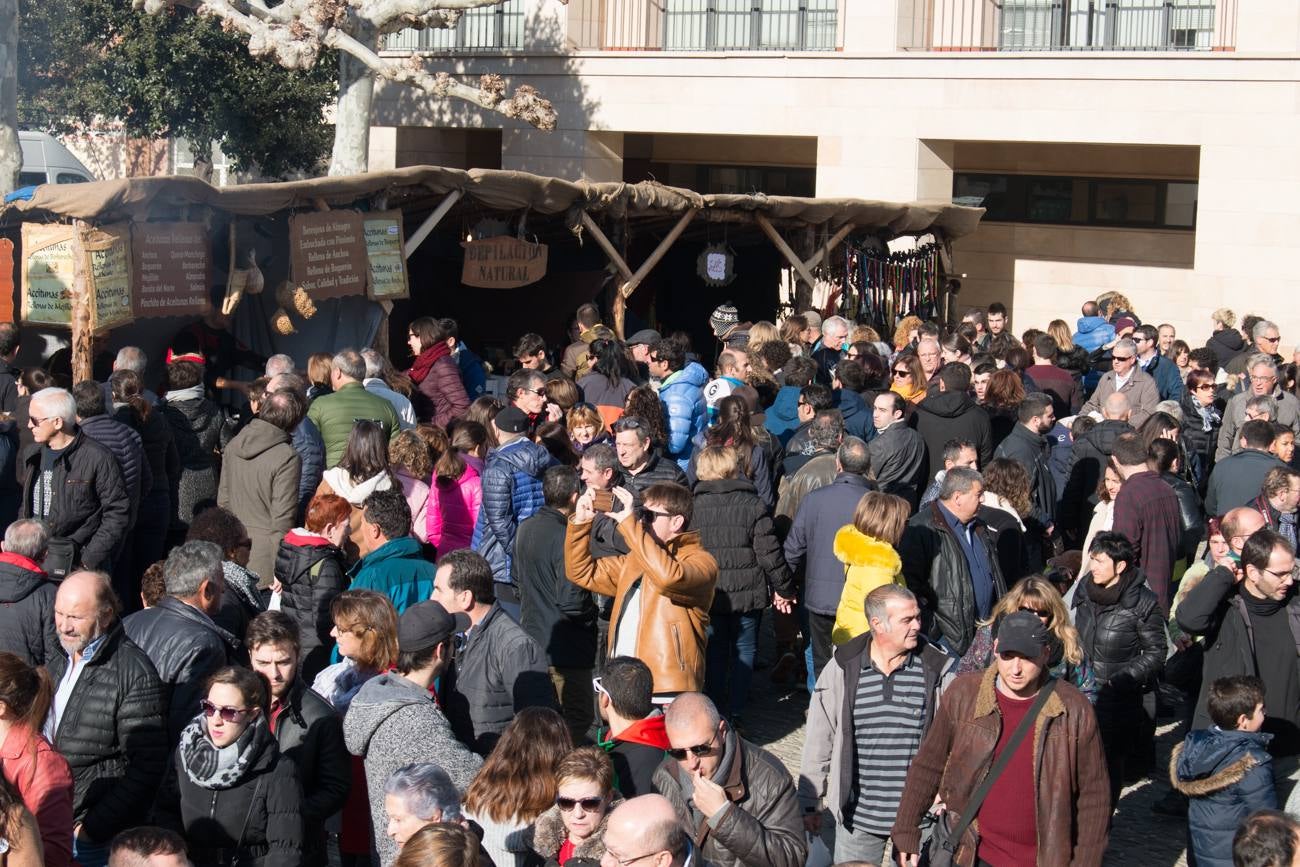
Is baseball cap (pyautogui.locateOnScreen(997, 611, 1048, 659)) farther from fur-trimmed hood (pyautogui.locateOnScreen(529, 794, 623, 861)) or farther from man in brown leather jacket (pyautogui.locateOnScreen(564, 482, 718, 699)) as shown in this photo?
man in brown leather jacket (pyautogui.locateOnScreen(564, 482, 718, 699))

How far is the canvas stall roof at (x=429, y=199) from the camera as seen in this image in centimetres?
958

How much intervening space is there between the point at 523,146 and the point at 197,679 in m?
21.1

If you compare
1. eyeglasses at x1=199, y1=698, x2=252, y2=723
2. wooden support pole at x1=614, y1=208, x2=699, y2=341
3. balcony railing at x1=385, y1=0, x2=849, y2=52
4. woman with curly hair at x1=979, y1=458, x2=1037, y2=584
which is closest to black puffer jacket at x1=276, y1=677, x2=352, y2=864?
eyeglasses at x1=199, y1=698, x2=252, y2=723

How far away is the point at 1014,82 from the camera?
72.8 feet

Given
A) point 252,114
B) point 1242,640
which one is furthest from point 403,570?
point 252,114

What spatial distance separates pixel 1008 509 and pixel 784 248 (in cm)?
851

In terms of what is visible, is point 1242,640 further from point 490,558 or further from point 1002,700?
point 490,558

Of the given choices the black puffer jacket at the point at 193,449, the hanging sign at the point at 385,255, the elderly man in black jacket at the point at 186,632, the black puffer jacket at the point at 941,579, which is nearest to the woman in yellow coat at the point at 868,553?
the black puffer jacket at the point at 941,579

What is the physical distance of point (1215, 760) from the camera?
20.0ft

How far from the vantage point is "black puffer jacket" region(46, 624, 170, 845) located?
204 inches

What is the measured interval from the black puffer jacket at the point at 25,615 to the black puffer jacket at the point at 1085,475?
627 cm

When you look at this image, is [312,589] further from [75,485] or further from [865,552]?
[865,552]

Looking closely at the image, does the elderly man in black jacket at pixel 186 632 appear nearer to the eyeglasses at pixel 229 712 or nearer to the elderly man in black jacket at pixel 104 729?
the elderly man in black jacket at pixel 104 729

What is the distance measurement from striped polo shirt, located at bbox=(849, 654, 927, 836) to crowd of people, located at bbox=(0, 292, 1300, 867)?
0.01 metres
